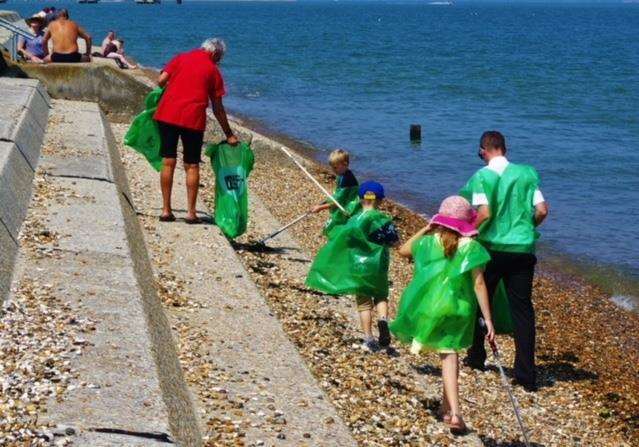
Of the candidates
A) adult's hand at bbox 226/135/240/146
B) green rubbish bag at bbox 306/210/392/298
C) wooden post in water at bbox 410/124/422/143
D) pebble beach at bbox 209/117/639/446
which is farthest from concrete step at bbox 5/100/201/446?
wooden post in water at bbox 410/124/422/143

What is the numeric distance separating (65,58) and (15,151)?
28.0ft

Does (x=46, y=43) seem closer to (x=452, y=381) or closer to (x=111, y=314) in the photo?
(x=111, y=314)

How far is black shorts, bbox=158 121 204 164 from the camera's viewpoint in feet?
31.0

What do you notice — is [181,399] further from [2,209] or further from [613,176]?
[613,176]

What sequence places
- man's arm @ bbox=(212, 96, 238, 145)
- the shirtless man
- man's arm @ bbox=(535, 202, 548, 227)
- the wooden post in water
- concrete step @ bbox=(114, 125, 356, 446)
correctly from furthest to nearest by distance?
the wooden post in water → the shirtless man → man's arm @ bbox=(212, 96, 238, 145) → man's arm @ bbox=(535, 202, 548, 227) → concrete step @ bbox=(114, 125, 356, 446)

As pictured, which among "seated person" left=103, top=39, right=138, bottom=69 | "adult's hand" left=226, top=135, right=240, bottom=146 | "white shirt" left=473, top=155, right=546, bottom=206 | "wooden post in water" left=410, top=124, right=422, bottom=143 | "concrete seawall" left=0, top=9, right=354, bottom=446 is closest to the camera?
"concrete seawall" left=0, top=9, right=354, bottom=446

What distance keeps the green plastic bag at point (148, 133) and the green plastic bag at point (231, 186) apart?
1.83 feet

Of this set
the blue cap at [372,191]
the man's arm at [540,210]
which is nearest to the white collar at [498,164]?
the man's arm at [540,210]

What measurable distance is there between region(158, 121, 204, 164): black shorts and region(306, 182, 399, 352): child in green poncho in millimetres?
2089

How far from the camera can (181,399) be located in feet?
17.4

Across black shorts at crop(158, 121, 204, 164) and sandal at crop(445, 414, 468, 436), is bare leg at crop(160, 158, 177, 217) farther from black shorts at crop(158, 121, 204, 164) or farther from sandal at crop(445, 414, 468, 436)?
sandal at crop(445, 414, 468, 436)

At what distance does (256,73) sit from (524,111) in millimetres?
14599

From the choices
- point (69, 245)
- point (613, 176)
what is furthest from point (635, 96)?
point (69, 245)

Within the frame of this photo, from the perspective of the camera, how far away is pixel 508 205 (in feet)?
24.8
